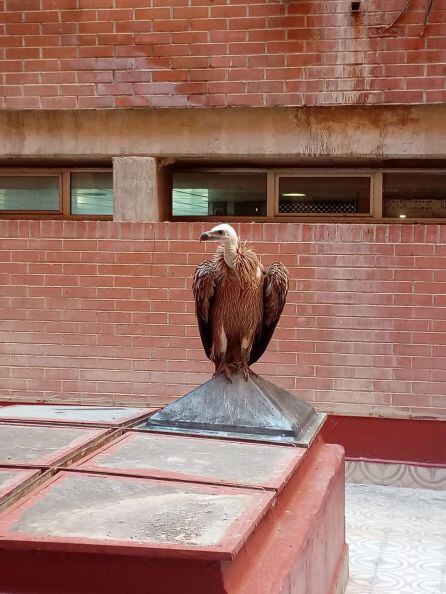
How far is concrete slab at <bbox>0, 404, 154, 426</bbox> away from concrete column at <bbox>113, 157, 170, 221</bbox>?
8.31 ft

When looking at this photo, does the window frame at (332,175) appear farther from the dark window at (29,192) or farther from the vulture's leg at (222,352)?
the vulture's leg at (222,352)

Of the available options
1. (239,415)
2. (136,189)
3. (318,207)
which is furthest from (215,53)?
(239,415)

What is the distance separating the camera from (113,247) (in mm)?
5746

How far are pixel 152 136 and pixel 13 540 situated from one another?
4.45m

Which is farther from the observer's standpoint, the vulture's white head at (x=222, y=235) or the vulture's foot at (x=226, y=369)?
the vulture's foot at (x=226, y=369)

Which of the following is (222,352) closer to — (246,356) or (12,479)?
(246,356)

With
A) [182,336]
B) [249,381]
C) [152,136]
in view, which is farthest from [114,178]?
[249,381]

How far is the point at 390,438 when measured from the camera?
18.0 ft

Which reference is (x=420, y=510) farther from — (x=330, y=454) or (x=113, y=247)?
(x=113, y=247)

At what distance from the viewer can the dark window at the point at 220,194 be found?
19.4ft

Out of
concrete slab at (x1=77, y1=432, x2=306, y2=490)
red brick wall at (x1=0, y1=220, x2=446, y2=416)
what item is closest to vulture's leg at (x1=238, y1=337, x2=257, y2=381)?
concrete slab at (x1=77, y1=432, x2=306, y2=490)

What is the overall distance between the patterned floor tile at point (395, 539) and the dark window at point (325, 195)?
2.33 meters

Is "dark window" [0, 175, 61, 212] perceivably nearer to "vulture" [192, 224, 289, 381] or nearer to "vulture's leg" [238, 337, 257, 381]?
"vulture" [192, 224, 289, 381]

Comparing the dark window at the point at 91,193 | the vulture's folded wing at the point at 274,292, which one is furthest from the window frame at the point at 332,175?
the vulture's folded wing at the point at 274,292
